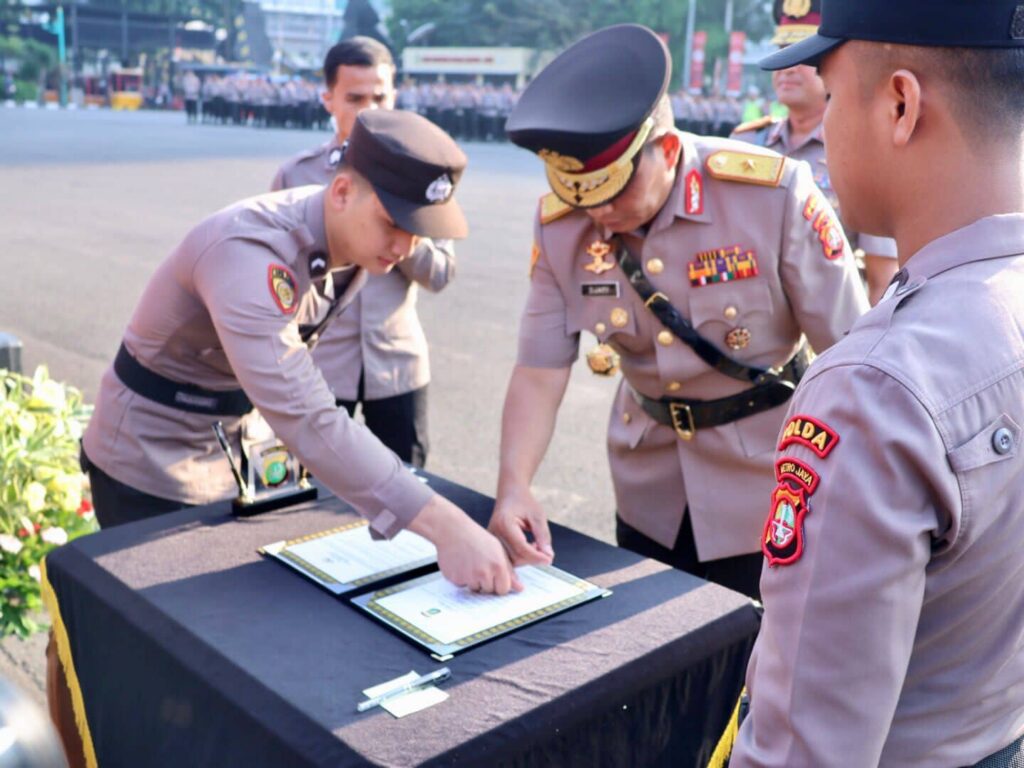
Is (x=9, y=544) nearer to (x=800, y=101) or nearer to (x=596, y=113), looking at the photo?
(x=596, y=113)

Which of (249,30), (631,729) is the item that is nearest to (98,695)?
(631,729)

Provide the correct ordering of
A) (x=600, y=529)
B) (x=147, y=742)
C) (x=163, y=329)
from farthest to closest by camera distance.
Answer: (x=600, y=529) < (x=163, y=329) < (x=147, y=742)

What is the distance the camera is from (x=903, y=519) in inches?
29.9

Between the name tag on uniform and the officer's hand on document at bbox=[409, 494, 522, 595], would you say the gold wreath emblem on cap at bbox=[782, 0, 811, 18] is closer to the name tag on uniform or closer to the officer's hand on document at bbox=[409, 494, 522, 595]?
the name tag on uniform

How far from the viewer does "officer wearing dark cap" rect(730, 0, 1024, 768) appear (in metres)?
0.77

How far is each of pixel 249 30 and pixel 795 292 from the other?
6675 cm

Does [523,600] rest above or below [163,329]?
below

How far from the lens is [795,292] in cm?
191

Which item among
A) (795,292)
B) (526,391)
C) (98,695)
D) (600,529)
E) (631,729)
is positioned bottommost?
(600,529)

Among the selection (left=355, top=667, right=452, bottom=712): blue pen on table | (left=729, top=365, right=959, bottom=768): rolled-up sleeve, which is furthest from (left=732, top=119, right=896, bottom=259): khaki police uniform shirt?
(left=729, top=365, right=959, bottom=768): rolled-up sleeve

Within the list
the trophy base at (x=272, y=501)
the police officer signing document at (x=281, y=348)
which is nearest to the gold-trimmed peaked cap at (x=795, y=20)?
the police officer signing document at (x=281, y=348)

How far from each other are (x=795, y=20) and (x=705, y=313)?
177 cm

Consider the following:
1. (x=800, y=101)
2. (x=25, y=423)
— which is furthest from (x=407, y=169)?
(x=800, y=101)

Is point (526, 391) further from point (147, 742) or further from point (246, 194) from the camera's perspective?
point (246, 194)
